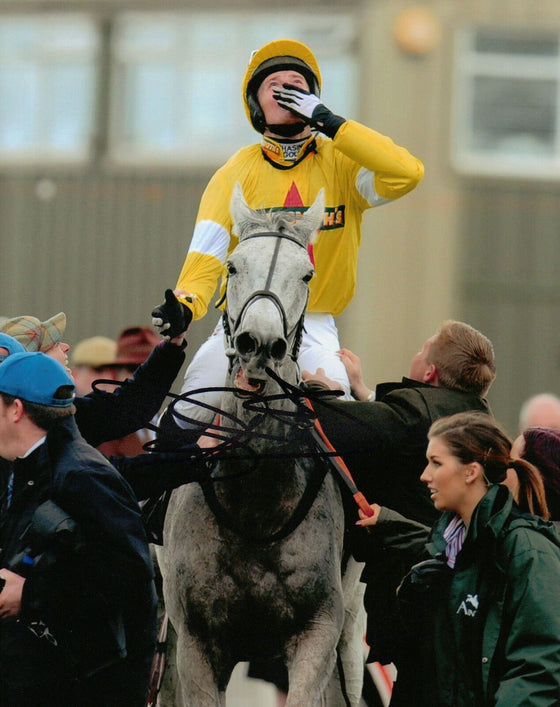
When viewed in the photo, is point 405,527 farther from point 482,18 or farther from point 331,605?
point 482,18

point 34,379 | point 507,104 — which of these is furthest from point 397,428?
point 507,104

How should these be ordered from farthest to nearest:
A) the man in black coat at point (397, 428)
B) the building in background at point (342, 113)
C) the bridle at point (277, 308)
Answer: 1. the building in background at point (342, 113)
2. the man in black coat at point (397, 428)
3. the bridle at point (277, 308)

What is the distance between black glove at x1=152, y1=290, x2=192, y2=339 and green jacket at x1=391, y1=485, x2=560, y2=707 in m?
1.22

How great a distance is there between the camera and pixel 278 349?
4527mm

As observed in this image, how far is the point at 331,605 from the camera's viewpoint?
4828 millimetres

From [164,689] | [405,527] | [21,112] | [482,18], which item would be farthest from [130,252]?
[405,527]

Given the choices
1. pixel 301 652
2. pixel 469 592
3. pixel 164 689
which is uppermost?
pixel 469 592

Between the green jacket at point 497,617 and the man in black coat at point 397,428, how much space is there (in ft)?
1.52

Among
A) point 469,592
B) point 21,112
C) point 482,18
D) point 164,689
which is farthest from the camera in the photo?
point 21,112

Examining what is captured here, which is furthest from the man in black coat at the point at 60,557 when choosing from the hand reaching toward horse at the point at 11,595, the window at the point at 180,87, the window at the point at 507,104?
the window at the point at 180,87

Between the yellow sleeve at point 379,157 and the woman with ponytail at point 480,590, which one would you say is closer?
the woman with ponytail at point 480,590

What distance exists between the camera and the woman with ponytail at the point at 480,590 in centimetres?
403

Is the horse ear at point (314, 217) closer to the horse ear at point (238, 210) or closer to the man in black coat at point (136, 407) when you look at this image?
the horse ear at point (238, 210)

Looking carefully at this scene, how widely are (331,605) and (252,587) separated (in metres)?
0.29
